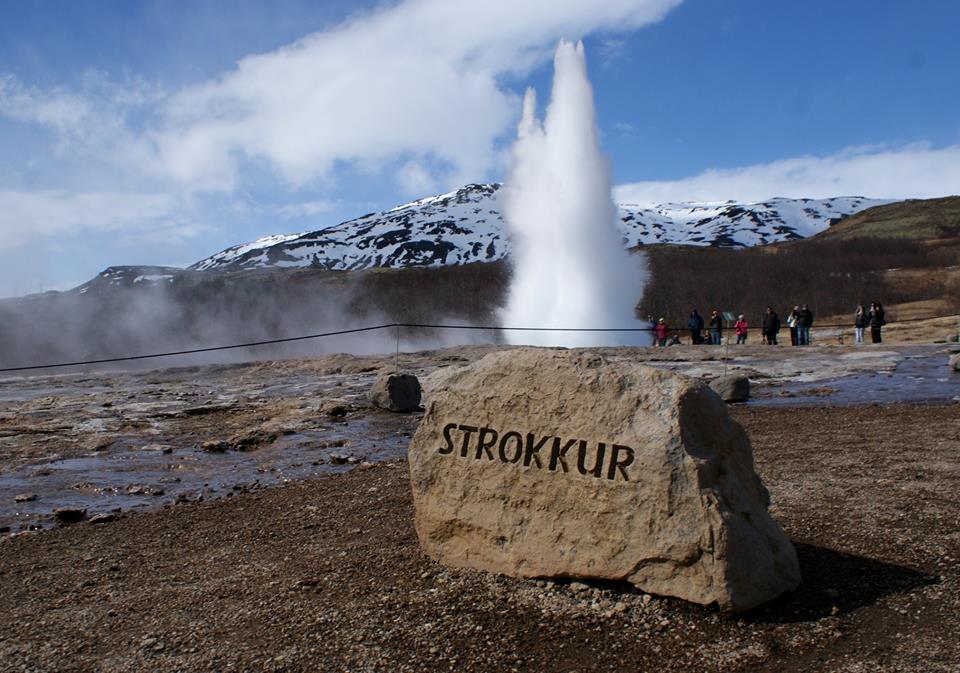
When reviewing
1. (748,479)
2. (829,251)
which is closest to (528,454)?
(748,479)

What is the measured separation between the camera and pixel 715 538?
135 inches

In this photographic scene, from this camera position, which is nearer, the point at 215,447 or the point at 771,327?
the point at 215,447

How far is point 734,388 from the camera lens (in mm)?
11820

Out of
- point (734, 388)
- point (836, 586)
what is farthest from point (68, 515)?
point (734, 388)

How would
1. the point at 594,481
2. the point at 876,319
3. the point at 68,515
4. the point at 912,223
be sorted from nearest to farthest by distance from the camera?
the point at 594,481, the point at 68,515, the point at 876,319, the point at 912,223

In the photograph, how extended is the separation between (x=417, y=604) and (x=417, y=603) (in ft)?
0.04

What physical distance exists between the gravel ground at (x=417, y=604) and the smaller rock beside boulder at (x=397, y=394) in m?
5.58

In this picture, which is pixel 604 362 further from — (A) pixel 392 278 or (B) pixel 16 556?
(A) pixel 392 278

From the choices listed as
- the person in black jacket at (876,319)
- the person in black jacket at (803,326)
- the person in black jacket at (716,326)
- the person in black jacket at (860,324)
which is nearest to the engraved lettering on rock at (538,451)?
the person in black jacket at (716,326)

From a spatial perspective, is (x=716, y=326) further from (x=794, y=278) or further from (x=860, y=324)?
(x=794, y=278)

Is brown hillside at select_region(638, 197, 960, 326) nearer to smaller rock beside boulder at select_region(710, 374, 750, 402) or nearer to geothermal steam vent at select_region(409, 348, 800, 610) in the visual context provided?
smaller rock beside boulder at select_region(710, 374, 750, 402)

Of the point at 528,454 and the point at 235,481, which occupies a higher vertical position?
the point at 528,454

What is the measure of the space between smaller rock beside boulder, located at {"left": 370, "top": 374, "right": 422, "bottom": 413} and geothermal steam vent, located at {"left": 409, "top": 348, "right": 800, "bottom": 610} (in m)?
7.05

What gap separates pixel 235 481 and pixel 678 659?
531 cm
